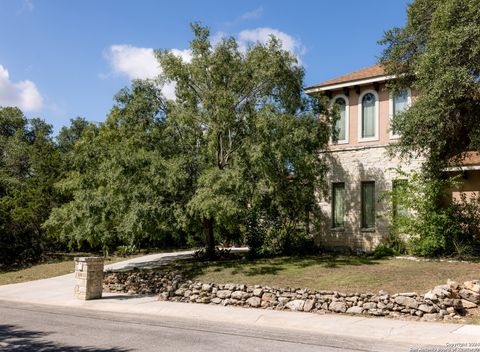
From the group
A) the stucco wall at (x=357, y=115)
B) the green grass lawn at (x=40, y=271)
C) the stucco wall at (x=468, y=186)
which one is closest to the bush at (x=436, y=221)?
the stucco wall at (x=468, y=186)

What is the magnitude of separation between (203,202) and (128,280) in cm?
466

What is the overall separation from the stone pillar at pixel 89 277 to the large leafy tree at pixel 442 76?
11.3m

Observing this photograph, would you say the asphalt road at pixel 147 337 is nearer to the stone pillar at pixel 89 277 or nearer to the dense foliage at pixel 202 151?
the stone pillar at pixel 89 277

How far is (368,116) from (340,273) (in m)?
9.11

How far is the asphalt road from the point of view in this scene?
917cm

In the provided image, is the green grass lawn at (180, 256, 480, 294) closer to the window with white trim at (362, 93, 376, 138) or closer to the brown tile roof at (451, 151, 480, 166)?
the brown tile roof at (451, 151, 480, 166)

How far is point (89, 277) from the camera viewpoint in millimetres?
→ 16594

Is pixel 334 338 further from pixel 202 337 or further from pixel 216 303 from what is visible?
pixel 216 303

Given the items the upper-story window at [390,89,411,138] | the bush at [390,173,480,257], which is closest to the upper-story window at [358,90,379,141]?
the upper-story window at [390,89,411,138]

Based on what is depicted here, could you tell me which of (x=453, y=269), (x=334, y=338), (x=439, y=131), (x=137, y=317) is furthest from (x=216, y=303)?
(x=439, y=131)

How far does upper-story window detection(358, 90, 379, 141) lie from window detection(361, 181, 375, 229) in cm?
216

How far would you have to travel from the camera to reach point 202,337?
33.6ft

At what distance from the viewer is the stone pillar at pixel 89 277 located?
16.4m

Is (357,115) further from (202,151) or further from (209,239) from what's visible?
(209,239)
